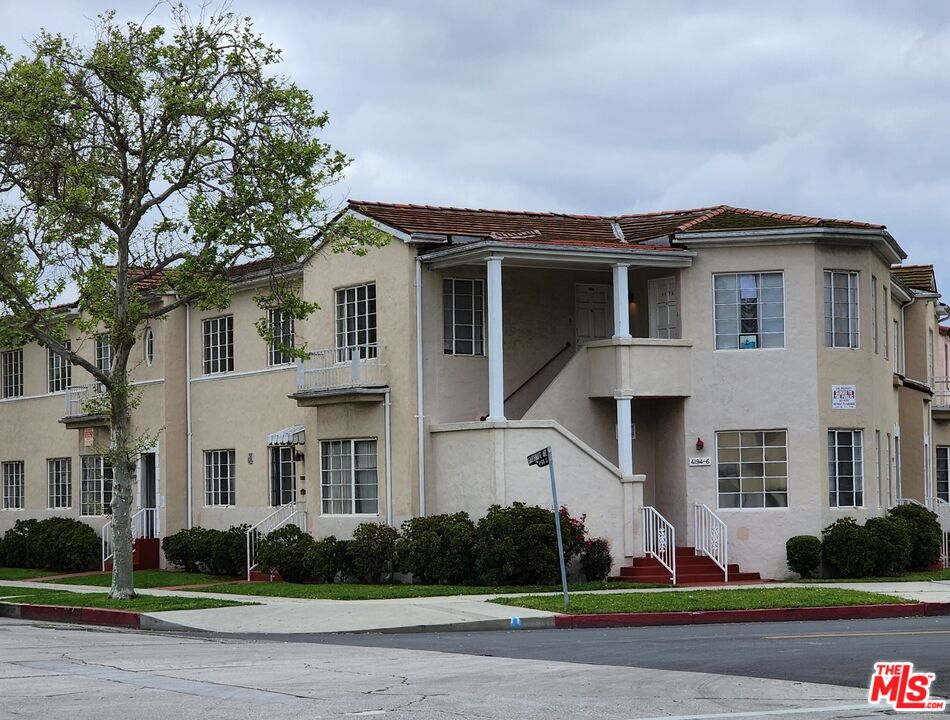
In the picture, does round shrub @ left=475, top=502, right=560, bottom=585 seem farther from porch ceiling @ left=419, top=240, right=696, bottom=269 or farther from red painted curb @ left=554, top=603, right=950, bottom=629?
red painted curb @ left=554, top=603, right=950, bottom=629

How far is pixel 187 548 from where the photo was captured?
1280 inches

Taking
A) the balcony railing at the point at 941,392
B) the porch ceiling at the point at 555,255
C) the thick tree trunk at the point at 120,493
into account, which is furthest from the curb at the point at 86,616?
the balcony railing at the point at 941,392

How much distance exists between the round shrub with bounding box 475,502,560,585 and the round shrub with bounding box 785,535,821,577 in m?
4.49

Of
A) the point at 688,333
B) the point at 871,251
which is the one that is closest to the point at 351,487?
the point at 688,333

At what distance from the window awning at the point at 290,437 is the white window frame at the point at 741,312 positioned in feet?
28.9

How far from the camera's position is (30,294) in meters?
24.9

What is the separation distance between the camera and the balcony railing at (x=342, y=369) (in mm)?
28562

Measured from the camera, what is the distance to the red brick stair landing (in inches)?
1050

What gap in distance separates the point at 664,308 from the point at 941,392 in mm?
14190

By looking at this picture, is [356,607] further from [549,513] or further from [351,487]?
[351,487]

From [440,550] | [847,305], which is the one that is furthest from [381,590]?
[847,305]

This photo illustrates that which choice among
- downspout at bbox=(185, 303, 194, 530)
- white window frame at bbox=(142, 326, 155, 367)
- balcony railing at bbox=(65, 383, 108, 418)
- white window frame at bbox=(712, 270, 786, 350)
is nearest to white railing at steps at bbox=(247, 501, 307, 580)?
downspout at bbox=(185, 303, 194, 530)

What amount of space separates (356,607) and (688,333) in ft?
31.7

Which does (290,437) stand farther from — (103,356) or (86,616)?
(103,356)
